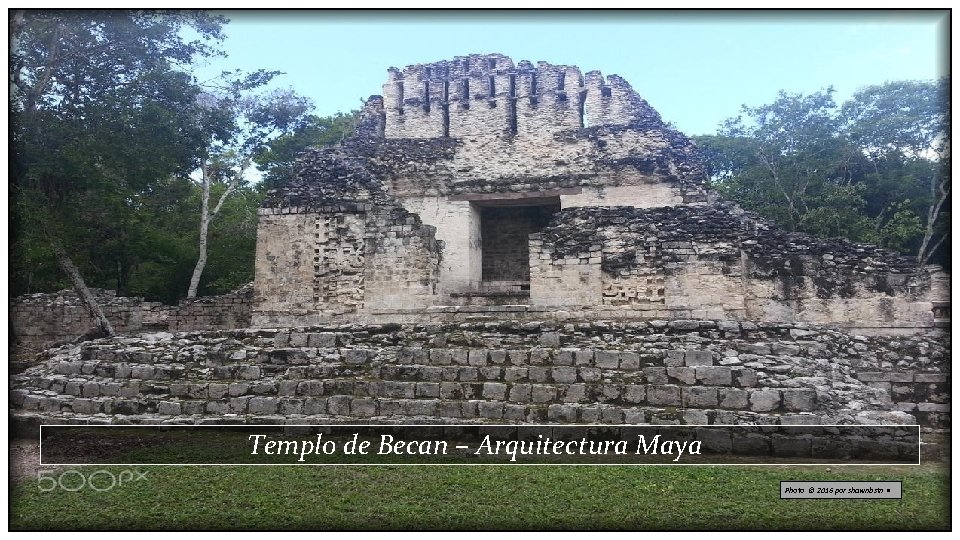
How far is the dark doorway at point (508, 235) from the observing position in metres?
14.1

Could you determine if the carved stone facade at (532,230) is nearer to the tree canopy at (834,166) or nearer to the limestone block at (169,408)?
the tree canopy at (834,166)

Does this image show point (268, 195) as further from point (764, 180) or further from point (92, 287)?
point (764, 180)

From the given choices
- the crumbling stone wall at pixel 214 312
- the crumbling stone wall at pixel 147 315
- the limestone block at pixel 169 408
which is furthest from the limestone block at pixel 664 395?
the crumbling stone wall at pixel 214 312

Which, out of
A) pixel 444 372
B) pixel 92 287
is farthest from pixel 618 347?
pixel 92 287

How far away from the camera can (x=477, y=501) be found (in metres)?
Answer: 5.34

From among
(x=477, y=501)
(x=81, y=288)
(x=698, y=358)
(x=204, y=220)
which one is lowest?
(x=477, y=501)

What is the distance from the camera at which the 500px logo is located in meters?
5.68

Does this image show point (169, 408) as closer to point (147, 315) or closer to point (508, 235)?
point (508, 235)

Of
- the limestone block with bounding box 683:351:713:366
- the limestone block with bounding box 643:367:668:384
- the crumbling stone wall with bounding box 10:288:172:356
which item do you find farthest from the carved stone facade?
the crumbling stone wall with bounding box 10:288:172:356

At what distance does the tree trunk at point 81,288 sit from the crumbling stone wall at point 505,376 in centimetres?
210

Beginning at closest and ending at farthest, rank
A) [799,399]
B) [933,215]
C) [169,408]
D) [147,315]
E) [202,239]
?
[799,399], [169,408], [933,215], [147,315], [202,239]

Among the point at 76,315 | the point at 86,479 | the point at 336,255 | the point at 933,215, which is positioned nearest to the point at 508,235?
the point at 336,255

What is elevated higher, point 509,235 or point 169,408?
point 509,235

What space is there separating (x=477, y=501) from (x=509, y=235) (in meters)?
9.30
